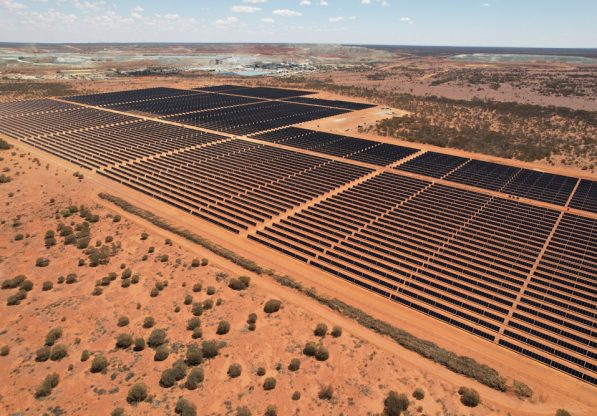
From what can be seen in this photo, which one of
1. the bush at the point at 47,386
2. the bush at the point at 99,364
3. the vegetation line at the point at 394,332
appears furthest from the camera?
the vegetation line at the point at 394,332

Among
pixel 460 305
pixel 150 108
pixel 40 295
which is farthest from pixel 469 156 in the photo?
pixel 150 108

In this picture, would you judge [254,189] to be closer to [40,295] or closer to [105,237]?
[105,237]

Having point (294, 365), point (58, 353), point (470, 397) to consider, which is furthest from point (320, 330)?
point (58, 353)

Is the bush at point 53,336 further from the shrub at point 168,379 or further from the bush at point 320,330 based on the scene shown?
the bush at point 320,330

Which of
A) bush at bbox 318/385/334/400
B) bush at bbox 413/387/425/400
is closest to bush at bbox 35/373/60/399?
bush at bbox 318/385/334/400

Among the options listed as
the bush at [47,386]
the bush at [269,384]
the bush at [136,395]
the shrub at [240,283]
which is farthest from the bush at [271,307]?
the bush at [47,386]

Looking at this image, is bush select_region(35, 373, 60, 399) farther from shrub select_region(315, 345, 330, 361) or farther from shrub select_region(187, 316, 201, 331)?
shrub select_region(315, 345, 330, 361)
